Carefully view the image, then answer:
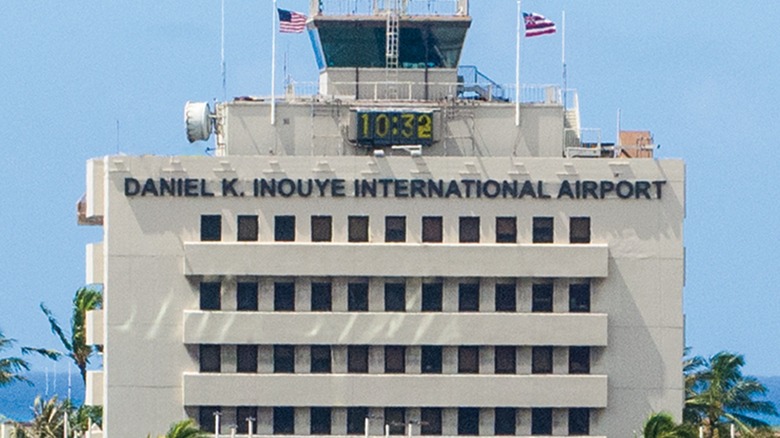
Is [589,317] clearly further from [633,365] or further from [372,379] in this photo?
[372,379]

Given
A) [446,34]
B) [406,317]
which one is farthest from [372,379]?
[446,34]

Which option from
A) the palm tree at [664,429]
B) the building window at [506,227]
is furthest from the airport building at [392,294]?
the palm tree at [664,429]

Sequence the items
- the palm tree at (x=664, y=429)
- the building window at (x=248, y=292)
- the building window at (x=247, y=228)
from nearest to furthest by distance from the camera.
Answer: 1. the palm tree at (x=664, y=429)
2. the building window at (x=247, y=228)
3. the building window at (x=248, y=292)

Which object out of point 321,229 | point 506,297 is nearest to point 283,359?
point 321,229

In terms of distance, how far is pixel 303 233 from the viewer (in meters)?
114

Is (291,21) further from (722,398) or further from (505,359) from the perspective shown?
(722,398)

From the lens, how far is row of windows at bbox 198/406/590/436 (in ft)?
374

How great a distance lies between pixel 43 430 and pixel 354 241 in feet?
77.4

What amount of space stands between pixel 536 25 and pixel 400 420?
755 inches

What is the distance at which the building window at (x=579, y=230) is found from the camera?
114m

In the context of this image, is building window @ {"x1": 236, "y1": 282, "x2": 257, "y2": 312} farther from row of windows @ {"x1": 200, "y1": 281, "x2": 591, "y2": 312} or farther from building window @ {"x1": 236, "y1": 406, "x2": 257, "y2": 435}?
building window @ {"x1": 236, "y1": 406, "x2": 257, "y2": 435}

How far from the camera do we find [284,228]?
114 meters

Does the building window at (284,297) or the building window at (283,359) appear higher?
the building window at (284,297)

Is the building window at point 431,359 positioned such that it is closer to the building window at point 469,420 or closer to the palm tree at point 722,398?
the building window at point 469,420
